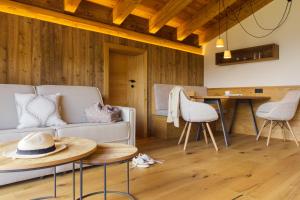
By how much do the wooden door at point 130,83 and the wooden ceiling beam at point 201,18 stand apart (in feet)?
4.00

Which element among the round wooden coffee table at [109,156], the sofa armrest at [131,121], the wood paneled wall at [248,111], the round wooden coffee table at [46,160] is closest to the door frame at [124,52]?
the sofa armrest at [131,121]

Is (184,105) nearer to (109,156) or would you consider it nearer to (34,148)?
(109,156)

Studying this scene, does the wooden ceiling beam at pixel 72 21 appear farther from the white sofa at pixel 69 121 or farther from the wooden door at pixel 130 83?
the white sofa at pixel 69 121

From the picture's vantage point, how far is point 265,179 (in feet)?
7.02

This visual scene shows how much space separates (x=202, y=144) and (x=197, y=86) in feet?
6.27

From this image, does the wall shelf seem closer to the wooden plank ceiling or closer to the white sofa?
the wooden plank ceiling

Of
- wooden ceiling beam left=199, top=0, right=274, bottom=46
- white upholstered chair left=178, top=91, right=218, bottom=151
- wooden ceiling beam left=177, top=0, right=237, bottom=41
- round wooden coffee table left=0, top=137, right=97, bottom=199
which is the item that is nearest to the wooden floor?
white upholstered chair left=178, top=91, right=218, bottom=151

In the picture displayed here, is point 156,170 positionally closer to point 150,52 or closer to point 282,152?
point 282,152

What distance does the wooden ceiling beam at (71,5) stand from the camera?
10.9ft

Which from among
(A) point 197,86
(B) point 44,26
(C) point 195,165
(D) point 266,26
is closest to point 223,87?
(A) point 197,86

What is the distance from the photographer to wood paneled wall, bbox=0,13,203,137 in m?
2.85

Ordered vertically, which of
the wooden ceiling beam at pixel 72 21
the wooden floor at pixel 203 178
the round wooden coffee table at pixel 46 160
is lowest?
the wooden floor at pixel 203 178

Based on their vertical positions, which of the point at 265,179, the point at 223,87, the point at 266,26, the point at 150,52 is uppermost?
the point at 266,26

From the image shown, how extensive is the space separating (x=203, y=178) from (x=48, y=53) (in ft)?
8.52
